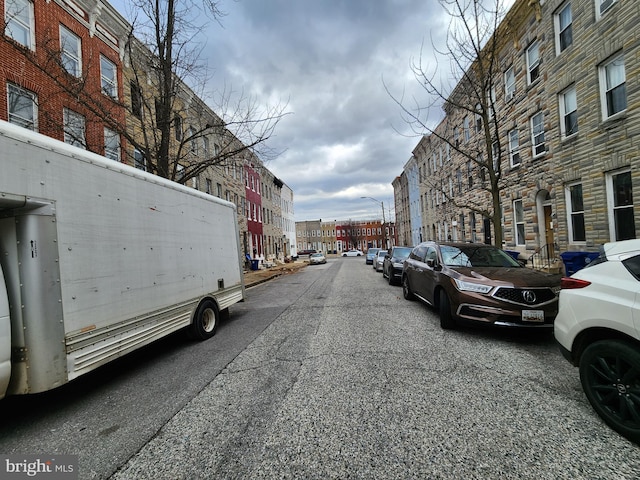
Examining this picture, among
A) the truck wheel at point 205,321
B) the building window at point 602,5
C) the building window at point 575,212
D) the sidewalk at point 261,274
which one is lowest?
the sidewalk at point 261,274

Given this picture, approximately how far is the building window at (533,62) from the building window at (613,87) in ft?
11.1

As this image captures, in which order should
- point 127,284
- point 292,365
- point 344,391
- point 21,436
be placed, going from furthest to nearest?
1. point 292,365
2. point 127,284
3. point 344,391
4. point 21,436

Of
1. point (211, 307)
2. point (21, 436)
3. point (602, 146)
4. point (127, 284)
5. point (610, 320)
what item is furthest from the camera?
point (602, 146)

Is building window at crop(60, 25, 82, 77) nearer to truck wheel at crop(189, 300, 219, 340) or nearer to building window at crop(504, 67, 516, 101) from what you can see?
truck wheel at crop(189, 300, 219, 340)

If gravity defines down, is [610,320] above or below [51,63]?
below

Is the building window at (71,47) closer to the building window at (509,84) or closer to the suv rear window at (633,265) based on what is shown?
the suv rear window at (633,265)

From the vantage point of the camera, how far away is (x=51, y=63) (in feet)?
29.5

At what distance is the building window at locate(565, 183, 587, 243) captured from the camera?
9984 millimetres

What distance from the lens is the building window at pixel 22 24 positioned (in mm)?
8898

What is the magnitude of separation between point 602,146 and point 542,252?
14.9ft

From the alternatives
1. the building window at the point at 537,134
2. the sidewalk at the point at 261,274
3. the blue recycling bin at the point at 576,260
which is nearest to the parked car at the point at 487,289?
the blue recycling bin at the point at 576,260

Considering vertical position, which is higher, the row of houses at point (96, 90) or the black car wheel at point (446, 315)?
the row of houses at point (96, 90)

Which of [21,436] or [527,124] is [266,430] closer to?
[21,436]

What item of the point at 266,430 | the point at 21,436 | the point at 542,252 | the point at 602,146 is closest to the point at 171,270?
the point at 21,436
